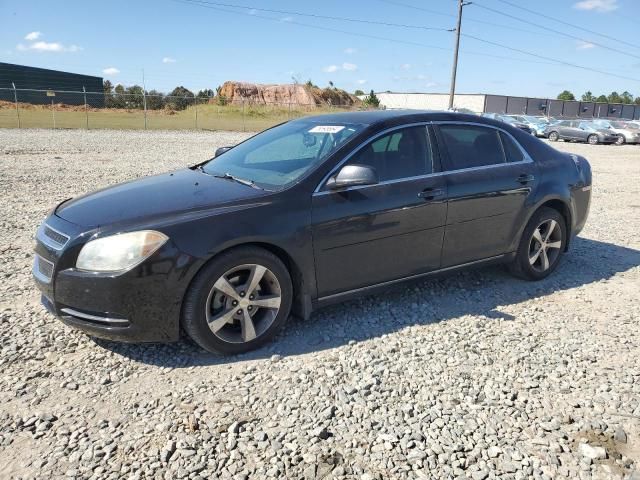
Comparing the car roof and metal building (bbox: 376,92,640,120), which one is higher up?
metal building (bbox: 376,92,640,120)

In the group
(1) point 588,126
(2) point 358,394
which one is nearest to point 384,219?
(2) point 358,394

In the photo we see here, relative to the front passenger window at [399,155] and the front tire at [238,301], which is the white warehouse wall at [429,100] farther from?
the front tire at [238,301]

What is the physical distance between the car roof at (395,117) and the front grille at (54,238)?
2.38m

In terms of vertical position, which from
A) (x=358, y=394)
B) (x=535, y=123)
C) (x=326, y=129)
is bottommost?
(x=358, y=394)

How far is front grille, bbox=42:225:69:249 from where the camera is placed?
3.32 m

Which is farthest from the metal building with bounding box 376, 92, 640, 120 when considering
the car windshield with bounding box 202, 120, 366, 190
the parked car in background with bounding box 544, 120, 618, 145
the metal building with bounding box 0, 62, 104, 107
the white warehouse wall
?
the car windshield with bounding box 202, 120, 366, 190

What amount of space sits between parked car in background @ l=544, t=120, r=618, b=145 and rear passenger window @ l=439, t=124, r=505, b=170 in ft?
94.3

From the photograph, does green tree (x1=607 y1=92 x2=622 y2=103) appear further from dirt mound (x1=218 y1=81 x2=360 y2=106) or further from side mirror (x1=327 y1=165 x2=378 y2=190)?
side mirror (x1=327 y1=165 x2=378 y2=190)

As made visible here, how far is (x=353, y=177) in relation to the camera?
3688 mm

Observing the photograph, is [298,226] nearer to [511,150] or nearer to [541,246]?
[511,150]

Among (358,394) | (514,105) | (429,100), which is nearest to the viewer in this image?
(358,394)

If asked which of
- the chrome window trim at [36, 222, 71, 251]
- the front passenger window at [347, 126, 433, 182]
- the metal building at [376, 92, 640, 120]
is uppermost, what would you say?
the metal building at [376, 92, 640, 120]

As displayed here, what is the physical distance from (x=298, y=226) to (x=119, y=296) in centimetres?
126

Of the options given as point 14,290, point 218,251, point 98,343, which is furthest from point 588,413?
point 14,290
